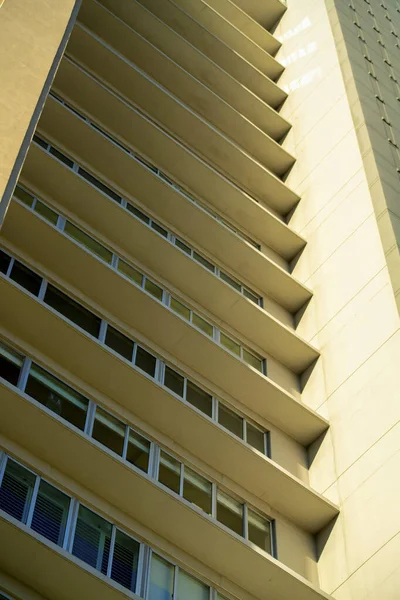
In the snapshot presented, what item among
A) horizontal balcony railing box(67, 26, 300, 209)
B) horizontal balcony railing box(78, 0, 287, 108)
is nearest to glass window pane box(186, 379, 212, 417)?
horizontal balcony railing box(67, 26, 300, 209)

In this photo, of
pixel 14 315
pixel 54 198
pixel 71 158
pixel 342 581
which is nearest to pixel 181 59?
pixel 71 158

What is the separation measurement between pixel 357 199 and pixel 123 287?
6.93 metres

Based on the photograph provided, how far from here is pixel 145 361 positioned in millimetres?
16656

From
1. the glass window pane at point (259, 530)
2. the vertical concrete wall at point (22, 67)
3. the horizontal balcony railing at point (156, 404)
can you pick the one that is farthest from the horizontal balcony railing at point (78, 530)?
the vertical concrete wall at point (22, 67)

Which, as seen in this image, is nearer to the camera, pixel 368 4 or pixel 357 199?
pixel 357 199

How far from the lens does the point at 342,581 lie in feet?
47.5

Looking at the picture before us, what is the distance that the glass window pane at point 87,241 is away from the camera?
59.3ft

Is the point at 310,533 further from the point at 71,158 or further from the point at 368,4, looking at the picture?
the point at 368,4

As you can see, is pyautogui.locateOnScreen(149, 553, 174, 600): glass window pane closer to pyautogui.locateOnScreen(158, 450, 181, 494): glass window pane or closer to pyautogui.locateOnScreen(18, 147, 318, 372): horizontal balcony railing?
pyautogui.locateOnScreen(158, 450, 181, 494): glass window pane

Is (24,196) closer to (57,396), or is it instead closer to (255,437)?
(57,396)

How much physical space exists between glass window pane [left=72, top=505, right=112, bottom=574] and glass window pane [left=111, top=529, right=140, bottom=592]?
0.17 metres

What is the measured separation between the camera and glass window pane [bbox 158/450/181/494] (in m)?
14.7

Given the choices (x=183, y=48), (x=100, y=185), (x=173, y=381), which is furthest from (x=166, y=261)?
(x=183, y=48)

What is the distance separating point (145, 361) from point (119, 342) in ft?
2.06
